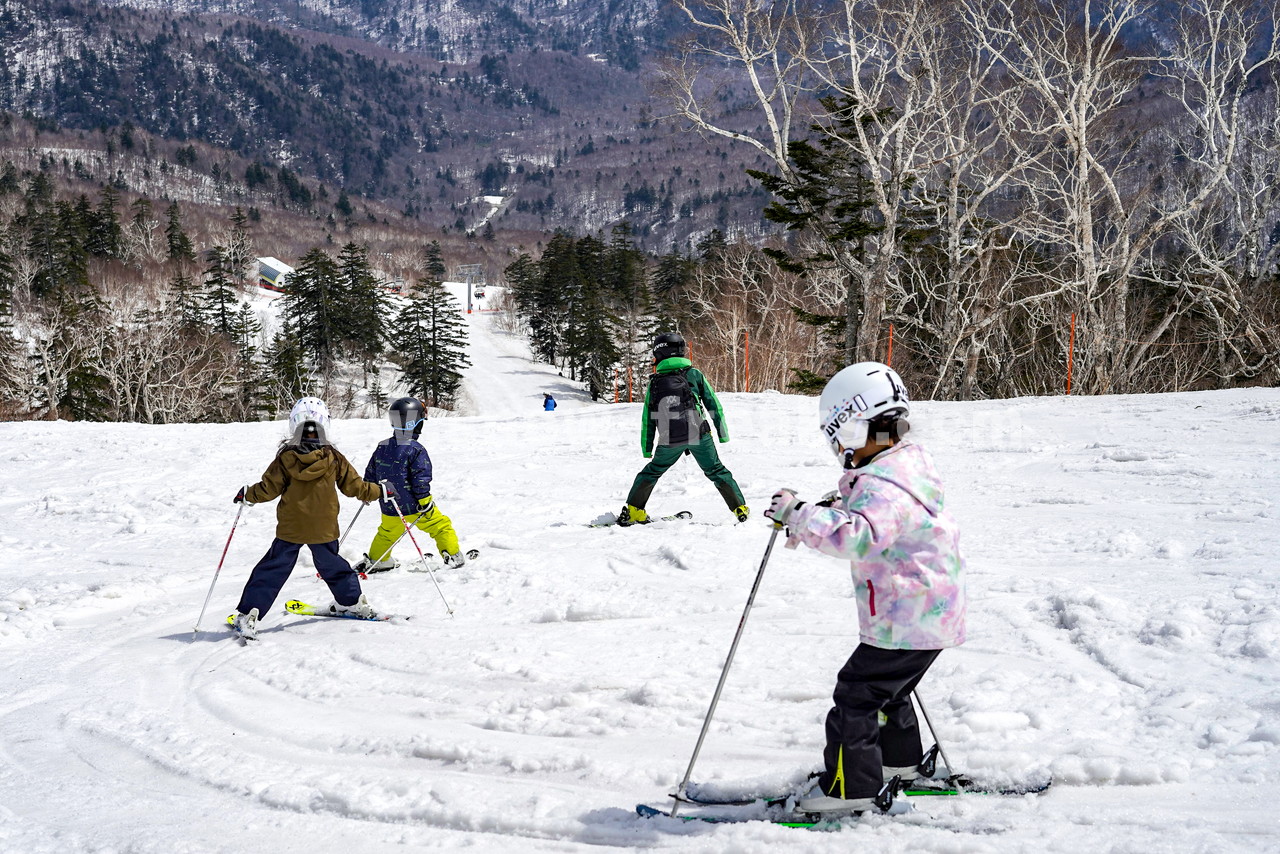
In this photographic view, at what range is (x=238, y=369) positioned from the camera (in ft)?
152

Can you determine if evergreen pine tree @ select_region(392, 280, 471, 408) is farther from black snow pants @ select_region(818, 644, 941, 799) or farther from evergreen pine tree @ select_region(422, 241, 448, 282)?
evergreen pine tree @ select_region(422, 241, 448, 282)

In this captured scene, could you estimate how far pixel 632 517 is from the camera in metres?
7.99

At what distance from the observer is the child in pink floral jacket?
274 centimetres

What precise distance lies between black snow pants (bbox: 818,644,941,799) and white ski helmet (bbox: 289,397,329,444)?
3928mm

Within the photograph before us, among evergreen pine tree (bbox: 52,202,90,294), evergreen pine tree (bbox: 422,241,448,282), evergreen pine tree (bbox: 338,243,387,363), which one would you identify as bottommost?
evergreen pine tree (bbox: 338,243,387,363)

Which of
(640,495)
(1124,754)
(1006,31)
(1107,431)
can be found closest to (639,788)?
(1124,754)

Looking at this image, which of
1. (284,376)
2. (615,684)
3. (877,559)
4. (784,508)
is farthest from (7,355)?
(877,559)

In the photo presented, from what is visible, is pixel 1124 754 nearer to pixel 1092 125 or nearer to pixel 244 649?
pixel 244 649

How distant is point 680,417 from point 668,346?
65 centimetres

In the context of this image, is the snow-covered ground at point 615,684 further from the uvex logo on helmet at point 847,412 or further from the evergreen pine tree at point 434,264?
the evergreen pine tree at point 434,264

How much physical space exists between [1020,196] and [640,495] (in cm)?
2429

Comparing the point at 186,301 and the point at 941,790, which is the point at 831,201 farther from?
the point at 186,301

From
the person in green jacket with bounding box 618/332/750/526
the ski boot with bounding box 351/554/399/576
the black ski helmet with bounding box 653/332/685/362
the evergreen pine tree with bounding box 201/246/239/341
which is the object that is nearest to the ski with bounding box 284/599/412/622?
the ski boot with bounding box 351/554/399/576

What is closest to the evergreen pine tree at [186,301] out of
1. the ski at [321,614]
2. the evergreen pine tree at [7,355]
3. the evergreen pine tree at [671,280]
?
the evergreen pine tree at [7,355]
